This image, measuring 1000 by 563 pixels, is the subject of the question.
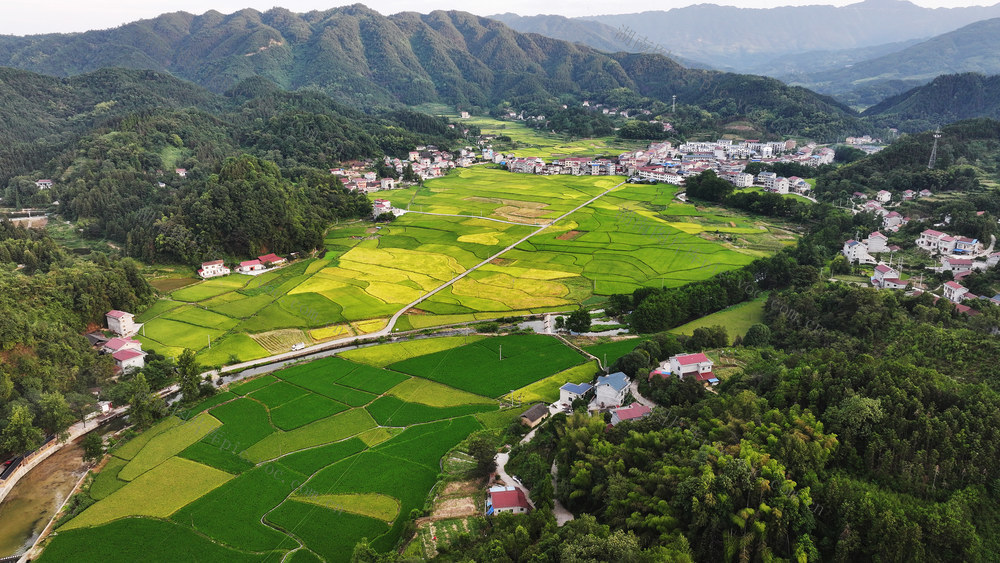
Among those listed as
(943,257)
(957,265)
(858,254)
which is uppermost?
(943,257)

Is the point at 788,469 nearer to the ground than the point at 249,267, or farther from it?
farther from it

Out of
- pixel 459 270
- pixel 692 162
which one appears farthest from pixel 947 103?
pixel 459 270

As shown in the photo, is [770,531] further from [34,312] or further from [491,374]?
[34,312]

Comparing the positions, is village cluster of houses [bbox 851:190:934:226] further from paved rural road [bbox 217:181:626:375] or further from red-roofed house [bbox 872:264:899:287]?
paved rural road [bbox 217:181:626:375]

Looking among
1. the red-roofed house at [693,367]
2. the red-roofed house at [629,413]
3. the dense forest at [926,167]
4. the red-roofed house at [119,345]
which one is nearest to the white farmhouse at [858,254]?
the dense forest at [926,167]

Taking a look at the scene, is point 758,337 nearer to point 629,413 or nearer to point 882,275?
point 629,413

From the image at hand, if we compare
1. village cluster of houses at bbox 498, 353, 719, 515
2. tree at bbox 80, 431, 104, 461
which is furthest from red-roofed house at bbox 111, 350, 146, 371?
village cluster of houses at bbox 498, 353, 719, 515

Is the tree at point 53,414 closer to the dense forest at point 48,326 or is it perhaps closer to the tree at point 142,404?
the dense forest at point 48,326
